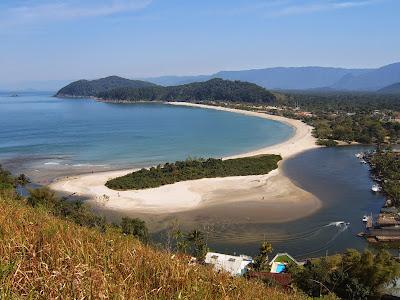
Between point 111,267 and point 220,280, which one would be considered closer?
point 111,267

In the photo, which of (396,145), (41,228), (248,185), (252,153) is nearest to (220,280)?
(41,228)

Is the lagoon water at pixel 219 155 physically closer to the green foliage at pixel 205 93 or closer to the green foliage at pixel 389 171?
the green foliage at pixel 389 171

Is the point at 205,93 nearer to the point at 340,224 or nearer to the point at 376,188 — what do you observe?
the point at 376,188

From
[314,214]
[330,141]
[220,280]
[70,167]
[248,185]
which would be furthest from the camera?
[330,141]

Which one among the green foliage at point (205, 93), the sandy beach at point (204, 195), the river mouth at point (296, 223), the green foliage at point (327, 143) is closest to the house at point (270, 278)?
the river mouth at point (296, 223)

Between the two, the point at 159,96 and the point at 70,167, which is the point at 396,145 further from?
the point at 159,96

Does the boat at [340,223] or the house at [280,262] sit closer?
the house at [280,262]

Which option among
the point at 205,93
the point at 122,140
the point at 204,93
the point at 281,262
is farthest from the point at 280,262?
the point at 204,93
